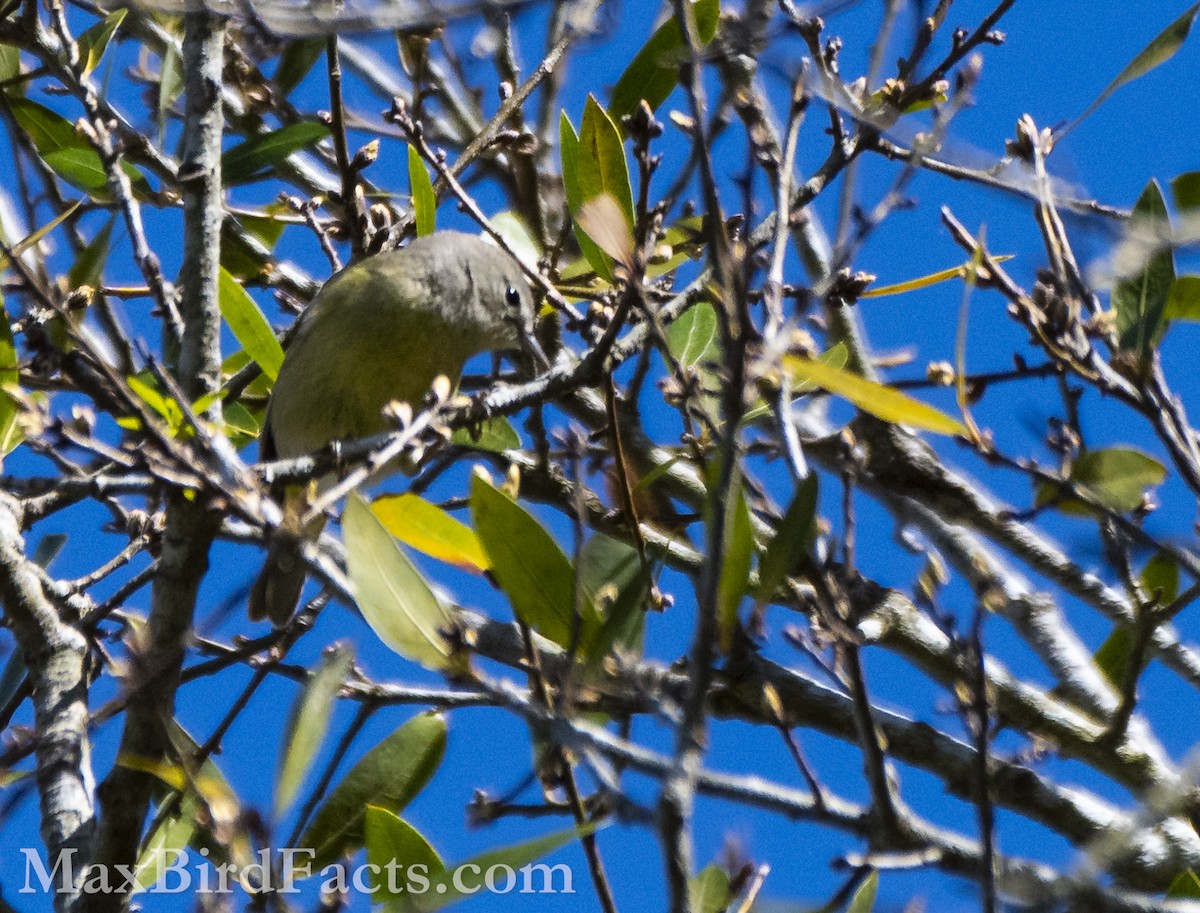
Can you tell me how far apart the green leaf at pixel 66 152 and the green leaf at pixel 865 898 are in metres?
2.73

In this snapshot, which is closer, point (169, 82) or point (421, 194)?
point (421, 194)

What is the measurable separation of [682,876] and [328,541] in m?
2.72

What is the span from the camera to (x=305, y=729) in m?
2.32

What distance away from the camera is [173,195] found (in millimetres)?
4223

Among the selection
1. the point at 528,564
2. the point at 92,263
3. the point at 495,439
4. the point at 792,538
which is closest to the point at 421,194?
the point at 495,439

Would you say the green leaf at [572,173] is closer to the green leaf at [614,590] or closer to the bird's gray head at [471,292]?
the green leaf at [614,590]

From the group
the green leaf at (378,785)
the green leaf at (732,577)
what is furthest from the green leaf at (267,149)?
the green leaf at (732,577)

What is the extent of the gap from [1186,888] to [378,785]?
164cm

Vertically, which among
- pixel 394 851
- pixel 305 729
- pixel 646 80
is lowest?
pixel 394 851

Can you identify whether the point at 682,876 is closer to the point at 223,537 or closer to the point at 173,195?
the point at 223,537

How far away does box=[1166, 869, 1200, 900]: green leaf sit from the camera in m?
2.70

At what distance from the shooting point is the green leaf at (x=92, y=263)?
13.1ft

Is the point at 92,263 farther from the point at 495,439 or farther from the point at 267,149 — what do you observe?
the point at 495,439

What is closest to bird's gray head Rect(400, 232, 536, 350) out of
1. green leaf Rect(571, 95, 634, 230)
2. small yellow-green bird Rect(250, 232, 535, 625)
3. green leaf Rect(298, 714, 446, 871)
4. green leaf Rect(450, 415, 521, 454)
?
small yellow-green bird Rect(250, 232, 535, 625)
